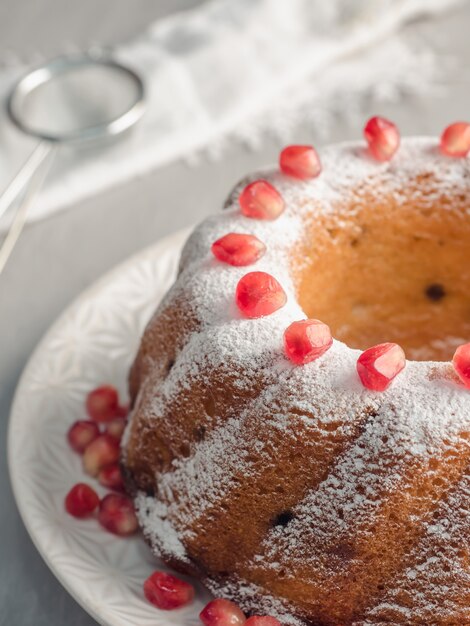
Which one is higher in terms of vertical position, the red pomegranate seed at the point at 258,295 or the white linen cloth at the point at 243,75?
the red pomegranate seed at the point at 258,295

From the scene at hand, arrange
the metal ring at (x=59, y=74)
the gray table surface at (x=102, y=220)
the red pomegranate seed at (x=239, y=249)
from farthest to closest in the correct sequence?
the metal ring at (x=59, y=74) → the gray table surface at (x=102, y=220) → the red pomegranate seed at (x=239, y=249)

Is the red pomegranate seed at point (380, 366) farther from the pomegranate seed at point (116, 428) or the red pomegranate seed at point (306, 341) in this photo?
the pomegranate seed at point (116, 428)

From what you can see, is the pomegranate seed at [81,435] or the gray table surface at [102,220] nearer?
the pomegranate seed at [81,435]

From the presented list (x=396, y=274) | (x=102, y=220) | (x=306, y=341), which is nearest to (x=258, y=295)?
(x=306, y=341)

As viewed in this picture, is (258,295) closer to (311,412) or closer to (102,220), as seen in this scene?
(311,412)

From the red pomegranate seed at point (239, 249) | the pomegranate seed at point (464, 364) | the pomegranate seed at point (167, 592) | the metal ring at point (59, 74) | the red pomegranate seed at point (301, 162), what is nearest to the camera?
the pomegranate seed at point (464, 364)

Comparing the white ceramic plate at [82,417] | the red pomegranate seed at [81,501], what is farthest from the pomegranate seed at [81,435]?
the red pomegranate seed at [81,501]

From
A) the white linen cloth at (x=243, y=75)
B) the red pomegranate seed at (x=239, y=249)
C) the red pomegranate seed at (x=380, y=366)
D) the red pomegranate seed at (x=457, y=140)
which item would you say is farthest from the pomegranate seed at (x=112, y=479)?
the white linen cloth at (x=243, y=75)

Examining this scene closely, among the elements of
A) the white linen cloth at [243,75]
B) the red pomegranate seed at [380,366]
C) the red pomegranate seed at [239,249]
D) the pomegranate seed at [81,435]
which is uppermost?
the red pomegranate seed at [239,249]
